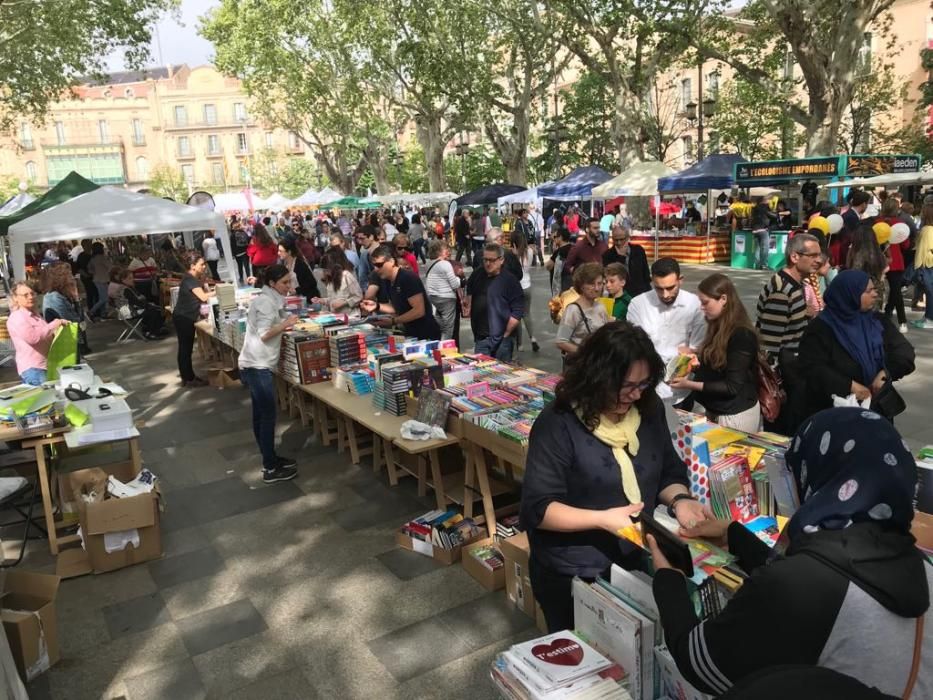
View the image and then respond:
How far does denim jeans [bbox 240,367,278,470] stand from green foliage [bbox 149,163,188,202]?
74.1m

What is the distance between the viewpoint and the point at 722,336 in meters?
4.08

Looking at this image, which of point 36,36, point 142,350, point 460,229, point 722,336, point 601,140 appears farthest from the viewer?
point 601,140

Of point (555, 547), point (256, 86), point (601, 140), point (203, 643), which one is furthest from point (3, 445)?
point (601, 140)

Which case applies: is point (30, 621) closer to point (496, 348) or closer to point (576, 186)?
point (496, 348)

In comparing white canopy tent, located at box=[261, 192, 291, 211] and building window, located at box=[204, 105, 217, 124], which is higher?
building window, located at box=[204, 105, 217, 124]

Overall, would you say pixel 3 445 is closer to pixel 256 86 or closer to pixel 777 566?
pixel 777 566

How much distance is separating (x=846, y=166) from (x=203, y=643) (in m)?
16.2

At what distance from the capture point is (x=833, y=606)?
144cm

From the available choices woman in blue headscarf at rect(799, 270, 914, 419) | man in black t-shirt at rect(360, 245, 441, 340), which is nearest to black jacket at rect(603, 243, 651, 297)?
man in black t-shirt at rect(360, 245, 441, 340)

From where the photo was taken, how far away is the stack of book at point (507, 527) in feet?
14.5

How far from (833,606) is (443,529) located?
10.7 ft

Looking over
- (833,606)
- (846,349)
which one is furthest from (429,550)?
(833,606)

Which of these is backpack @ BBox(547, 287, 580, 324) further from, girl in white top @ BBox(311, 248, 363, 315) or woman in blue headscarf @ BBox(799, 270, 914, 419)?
girl in white top @ BBox(311, 248, 363, 315)

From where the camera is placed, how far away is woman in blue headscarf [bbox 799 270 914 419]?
12.4 feet
